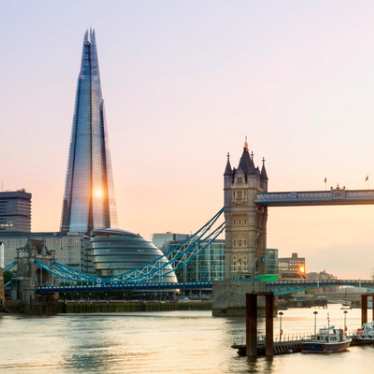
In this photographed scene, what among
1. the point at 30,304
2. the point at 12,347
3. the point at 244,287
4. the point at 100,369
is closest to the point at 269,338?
the point at 100,369

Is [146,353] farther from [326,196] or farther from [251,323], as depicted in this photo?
[326,196]

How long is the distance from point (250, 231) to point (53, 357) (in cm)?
7932

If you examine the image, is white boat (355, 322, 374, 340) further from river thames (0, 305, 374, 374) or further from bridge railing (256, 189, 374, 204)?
bridge railing (256, 189, 374, 204)

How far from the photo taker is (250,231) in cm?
16138

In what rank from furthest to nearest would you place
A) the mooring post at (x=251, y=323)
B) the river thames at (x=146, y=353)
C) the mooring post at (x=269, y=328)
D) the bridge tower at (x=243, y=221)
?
1. the bridge tower at (x=243, y=221)
2. the mooring post at (x=269, y=328)
3. the mooring post at (x=251, y=323)
4. the river thames at (x=146, y=353)

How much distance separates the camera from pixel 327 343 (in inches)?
3349

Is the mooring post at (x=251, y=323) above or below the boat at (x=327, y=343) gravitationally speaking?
above

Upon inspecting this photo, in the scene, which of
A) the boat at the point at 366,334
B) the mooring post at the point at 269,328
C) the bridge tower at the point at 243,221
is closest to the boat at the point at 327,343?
the boat at the point at 366,334

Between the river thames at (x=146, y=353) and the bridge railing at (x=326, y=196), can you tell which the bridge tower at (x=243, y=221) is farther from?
the river thames at (x=146, y=353)

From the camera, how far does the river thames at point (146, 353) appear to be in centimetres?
7562

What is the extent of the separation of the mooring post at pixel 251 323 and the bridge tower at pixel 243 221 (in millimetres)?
81415

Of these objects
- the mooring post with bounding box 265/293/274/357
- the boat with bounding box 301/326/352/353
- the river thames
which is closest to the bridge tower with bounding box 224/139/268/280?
the river thames

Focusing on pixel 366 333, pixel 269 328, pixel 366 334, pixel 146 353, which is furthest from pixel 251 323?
pixel 366 333

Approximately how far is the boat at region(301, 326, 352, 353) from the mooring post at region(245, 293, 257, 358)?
25.0 ft
